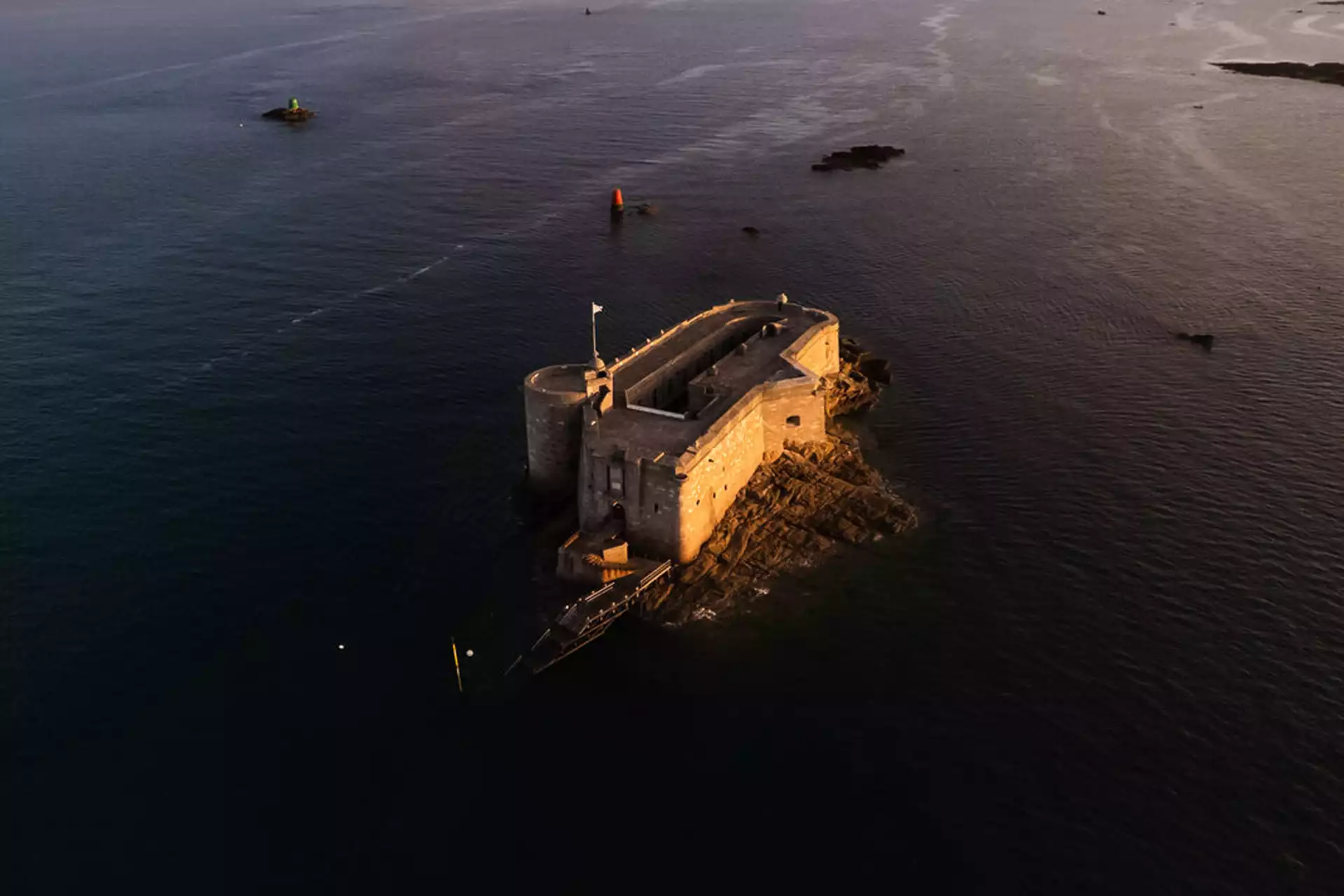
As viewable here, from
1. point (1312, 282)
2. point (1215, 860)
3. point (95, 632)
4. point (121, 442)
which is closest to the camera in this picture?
point (1215, 860)

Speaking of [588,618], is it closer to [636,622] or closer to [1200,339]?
[636,622]

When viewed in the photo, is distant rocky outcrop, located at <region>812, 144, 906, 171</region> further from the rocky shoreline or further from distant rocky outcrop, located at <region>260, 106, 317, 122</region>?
distant rocky outcrop, located at <region>260, 106, 317, 122</region>

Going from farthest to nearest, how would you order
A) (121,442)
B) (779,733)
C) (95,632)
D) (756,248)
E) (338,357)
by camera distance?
(756,248) → (338,357) → (121,442) → (95,632) → (779,733)

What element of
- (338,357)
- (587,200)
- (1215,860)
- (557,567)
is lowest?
(1215,860)

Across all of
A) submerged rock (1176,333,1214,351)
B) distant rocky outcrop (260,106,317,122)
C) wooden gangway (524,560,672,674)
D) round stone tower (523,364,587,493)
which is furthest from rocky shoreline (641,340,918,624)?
distant rocky outcrop (260,106,317,122)

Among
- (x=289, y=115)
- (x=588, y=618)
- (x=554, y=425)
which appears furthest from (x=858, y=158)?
(x=588, y=618)

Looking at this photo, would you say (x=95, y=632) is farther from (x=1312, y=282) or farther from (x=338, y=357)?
(x=1312, y=282)

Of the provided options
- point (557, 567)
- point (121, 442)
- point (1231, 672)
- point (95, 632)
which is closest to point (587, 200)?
point (121, 442)
